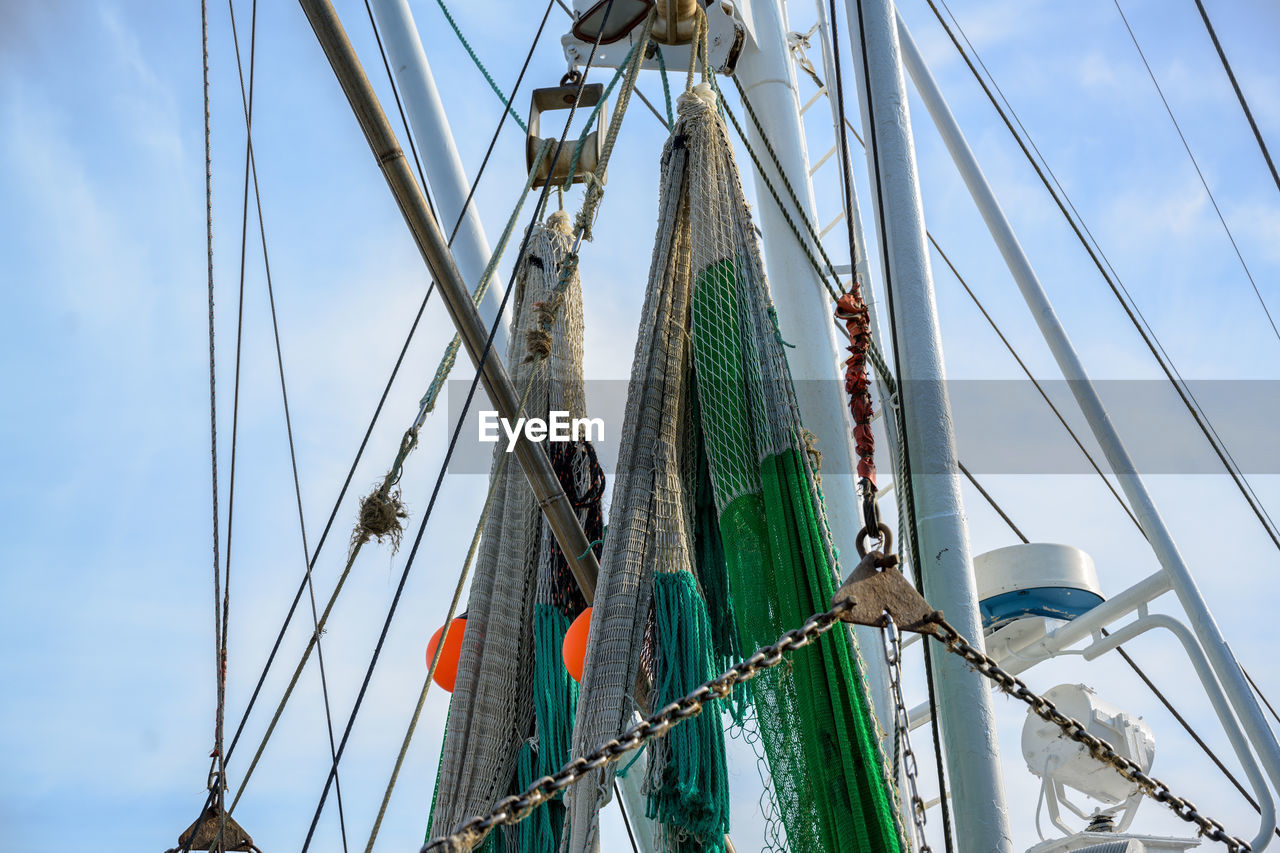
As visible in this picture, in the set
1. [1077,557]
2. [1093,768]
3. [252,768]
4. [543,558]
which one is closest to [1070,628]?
[1077,557]

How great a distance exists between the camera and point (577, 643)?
3465 mm

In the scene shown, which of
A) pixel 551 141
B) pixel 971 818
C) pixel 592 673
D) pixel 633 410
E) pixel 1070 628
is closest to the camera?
pixel 971 818

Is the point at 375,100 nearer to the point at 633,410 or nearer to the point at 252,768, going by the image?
the point at 633,410

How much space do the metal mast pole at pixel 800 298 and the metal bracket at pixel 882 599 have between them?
1264mm

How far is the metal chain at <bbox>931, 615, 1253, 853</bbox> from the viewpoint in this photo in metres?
2.27

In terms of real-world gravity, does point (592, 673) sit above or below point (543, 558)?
below

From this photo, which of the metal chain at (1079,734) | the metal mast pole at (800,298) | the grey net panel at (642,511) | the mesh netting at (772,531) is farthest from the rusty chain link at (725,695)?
the metal mast pole at (800,298)

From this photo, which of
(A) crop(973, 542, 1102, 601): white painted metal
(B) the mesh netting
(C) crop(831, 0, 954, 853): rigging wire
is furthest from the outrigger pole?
(A) crop(973, 542, 1102, 601): white painted metal

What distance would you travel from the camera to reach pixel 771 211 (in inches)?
179

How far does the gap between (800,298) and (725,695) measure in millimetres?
2328

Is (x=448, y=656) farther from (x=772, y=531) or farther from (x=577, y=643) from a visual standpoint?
(x=772, y=531)

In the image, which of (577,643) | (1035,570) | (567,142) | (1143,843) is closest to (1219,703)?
(1143,843)

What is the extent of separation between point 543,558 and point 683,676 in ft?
2.67

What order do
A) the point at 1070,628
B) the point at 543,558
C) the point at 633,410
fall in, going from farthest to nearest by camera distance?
1. the point at 1070,628
2. the point at 543,558
3. the point at 633,410
